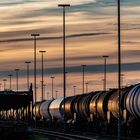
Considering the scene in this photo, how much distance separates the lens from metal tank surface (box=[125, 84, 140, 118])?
51.6 metres

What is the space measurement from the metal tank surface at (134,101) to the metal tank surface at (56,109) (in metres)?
36.5

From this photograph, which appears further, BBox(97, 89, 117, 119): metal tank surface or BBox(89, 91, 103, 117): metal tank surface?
BBox(89, 91, 103, 117): metal tank surface

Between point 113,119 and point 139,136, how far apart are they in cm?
788

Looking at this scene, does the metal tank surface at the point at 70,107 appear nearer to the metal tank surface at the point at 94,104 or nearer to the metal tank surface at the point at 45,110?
the metal tank surface at the point at 94,104

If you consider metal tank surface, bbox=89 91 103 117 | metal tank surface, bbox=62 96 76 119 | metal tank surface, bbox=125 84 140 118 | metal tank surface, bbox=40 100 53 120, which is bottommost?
metal tank surface, bbox=40 100 53 120

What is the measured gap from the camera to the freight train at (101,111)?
179 ft

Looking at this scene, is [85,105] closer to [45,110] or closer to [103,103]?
[103,103]

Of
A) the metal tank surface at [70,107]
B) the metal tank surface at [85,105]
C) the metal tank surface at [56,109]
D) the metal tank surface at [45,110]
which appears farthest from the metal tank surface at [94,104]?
the metal tank surface at [45,110]

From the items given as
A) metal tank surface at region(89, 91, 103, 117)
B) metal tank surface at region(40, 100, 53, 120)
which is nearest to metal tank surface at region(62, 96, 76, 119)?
metal tank surface at region(89, 91, 103, 117)

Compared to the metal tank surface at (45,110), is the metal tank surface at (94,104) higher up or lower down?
higher up

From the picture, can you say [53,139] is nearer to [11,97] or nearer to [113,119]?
[113,119]

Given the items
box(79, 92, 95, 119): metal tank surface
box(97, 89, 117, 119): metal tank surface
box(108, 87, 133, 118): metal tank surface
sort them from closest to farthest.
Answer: box(108, 87, 133, 118): metal tank surface, box(97, 89, 117, 119): metal tank surface, box(79, 92, 95, 119): metal tank surface

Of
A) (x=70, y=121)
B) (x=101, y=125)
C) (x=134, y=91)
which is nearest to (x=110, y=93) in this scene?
(x=101, y=125)

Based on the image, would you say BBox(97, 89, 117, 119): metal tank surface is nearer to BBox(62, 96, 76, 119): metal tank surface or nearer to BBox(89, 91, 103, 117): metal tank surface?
BBox(89, 91, 103, 117): metal tank surface
